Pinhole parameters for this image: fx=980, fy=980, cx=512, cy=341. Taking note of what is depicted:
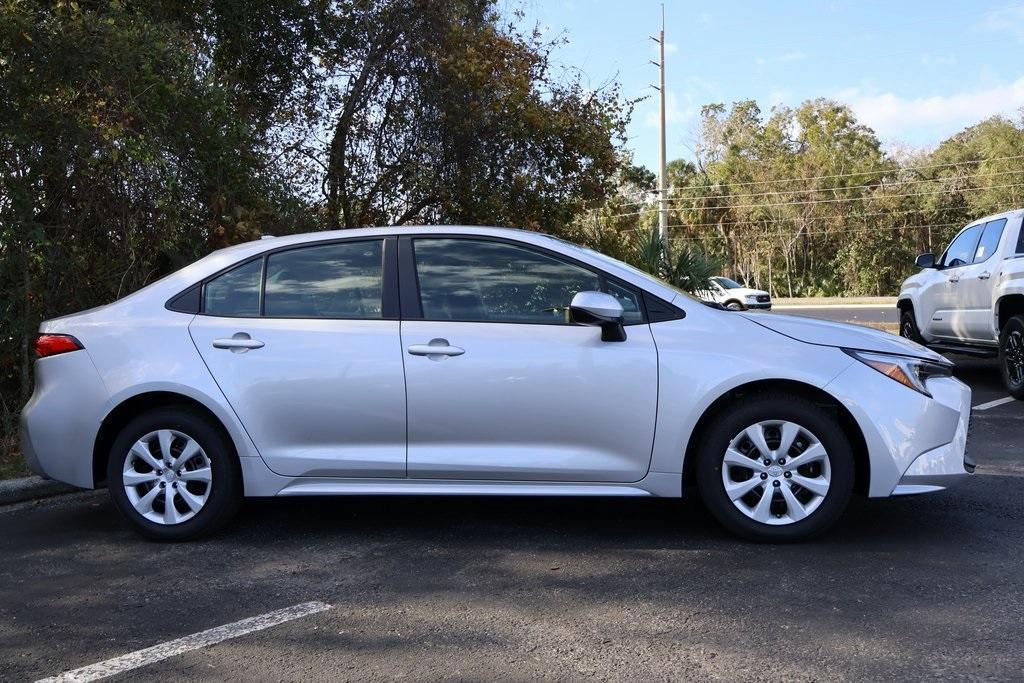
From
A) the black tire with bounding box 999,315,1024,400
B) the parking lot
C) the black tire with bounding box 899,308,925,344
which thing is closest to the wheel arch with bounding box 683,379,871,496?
the parking lot

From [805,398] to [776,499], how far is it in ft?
1.65

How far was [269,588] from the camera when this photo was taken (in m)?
4.27

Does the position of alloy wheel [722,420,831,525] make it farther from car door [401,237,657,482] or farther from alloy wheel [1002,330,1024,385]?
alloy wheel [1002,330,1024,385]

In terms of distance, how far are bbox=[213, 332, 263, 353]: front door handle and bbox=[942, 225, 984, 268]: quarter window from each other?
8452mm

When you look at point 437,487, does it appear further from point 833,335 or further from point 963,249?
point 963,249

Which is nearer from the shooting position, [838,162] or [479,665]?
[479,665]

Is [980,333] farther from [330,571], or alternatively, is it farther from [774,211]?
[774,211]

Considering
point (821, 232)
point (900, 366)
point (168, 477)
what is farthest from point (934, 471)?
point (821, 232)

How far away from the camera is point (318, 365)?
15.9ft

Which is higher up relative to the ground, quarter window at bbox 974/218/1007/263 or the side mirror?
quarter window at bbox 974/218/1007/263

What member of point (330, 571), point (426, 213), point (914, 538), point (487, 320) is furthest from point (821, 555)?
point (426, 213)

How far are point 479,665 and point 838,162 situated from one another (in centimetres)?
5715

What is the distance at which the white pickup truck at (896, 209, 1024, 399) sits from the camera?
953cm

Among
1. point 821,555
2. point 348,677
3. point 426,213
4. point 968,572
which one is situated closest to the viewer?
point 348,677
